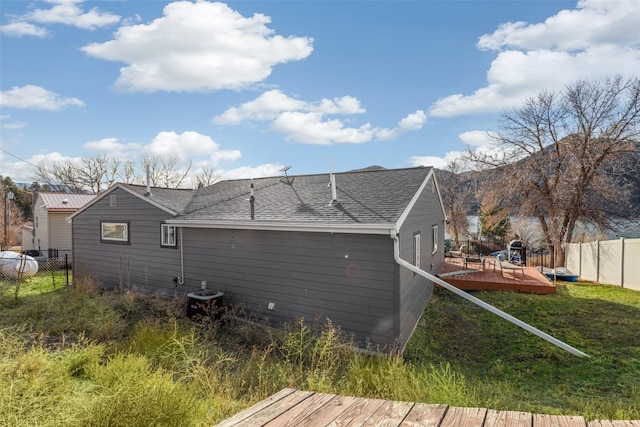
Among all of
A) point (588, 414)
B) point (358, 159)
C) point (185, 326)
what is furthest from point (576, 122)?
point (185, 326)

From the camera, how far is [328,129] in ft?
54.9

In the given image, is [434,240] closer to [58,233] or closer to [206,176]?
[58,233]

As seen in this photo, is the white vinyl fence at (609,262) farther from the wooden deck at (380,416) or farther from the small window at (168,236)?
the small window at (168,236)

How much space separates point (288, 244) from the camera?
7492 mm

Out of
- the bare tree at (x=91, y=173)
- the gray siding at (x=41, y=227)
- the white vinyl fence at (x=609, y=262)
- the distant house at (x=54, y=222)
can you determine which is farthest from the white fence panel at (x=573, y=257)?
the bare tree at (x=91, y=173)

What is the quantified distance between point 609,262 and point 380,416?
49.4 ft

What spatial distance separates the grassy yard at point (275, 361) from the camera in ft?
9.54

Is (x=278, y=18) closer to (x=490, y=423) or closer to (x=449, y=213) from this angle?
(x=490, y=423)

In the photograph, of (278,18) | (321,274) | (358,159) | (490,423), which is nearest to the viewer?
(490,423)

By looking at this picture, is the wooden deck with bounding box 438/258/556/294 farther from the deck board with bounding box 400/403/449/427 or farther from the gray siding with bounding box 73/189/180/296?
the deck board with bounding box 400/403/449/427

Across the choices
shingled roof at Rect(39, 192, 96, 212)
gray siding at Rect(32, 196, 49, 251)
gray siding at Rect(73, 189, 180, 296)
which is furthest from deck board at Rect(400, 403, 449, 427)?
gray siding at Rect(32, 196, 49, 251)

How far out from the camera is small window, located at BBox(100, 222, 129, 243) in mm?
10875

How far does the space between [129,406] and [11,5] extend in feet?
34.0

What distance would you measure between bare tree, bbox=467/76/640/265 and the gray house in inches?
338
